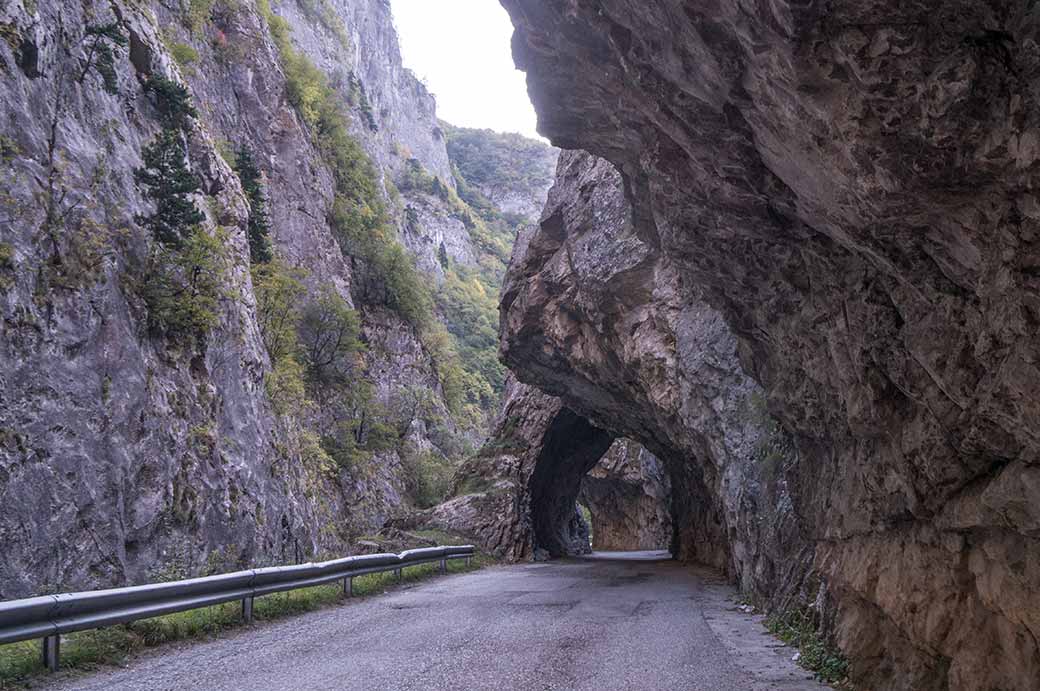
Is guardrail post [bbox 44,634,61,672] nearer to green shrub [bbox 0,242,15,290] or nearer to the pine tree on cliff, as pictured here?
green shrub [bbox 0,242,15,290]

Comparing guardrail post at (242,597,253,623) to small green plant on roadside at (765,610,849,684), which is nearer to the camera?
small green plant on roadside at (765,610,849,684)

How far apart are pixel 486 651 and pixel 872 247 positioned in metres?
4.92

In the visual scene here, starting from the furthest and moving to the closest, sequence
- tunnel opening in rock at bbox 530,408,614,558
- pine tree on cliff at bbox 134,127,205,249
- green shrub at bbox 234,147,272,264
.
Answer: green shrub at bbox 234,147,272,264
tunnel opening in rock at bbox 530,408,614,558
pine tree on cliff at bbox 134,127,205,249

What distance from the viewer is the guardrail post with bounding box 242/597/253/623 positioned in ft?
27.4

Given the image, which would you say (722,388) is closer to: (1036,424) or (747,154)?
(747,154)

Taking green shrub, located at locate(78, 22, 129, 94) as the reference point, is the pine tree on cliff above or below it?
below

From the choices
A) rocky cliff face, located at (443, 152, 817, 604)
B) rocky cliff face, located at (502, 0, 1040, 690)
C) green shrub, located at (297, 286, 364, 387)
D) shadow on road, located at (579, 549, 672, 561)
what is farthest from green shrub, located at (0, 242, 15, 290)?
green shrub, located at (297, 286, 364, 387)

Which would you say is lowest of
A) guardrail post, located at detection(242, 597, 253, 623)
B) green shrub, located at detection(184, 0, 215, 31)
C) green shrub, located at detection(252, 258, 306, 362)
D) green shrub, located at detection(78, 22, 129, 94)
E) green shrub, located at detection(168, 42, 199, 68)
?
guardrail post, located at detection(242, 597, 253, 623)

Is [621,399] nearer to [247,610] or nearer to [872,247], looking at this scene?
[247,610]

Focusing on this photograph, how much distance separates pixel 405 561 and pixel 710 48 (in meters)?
11.8

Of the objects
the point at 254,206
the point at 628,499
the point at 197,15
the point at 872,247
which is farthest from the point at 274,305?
the point at 628,499

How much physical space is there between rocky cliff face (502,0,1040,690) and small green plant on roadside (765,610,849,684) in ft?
0.82

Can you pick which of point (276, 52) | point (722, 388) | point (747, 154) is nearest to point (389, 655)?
point (747, 154)

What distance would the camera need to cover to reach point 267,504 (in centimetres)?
1994
